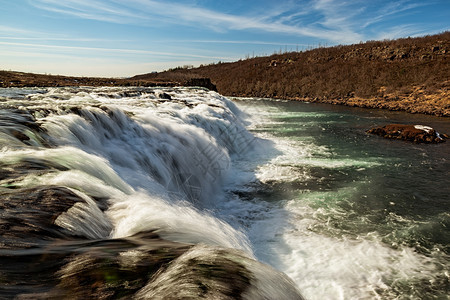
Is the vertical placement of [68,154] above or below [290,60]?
below

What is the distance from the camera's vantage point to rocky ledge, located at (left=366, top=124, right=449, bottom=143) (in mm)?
14245

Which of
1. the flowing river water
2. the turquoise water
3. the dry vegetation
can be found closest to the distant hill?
the dry vegetation

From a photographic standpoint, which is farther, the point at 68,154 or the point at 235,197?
the point at 235,197

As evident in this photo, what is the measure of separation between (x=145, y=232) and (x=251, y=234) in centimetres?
304

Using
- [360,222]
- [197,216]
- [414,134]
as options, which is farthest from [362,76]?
[197,216]

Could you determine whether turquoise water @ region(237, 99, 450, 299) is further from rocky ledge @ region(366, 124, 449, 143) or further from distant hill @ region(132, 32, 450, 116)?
distant hill @ region(132, 32, 450, 116)

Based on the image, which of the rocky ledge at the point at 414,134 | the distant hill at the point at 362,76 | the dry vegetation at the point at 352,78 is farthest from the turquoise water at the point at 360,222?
the distant hill at the point at 362,76

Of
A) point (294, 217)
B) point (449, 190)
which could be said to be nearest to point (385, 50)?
point (449, 190)

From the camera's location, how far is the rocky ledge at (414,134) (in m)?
14.2

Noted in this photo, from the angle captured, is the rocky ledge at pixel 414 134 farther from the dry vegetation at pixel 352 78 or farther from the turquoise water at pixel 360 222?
the dry vegetation at pixel 352 78

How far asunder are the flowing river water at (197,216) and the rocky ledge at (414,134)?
2.36 metres

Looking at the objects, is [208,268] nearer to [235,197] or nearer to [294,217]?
[294,217]

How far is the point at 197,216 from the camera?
5.04 meters

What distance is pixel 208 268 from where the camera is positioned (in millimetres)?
2250
